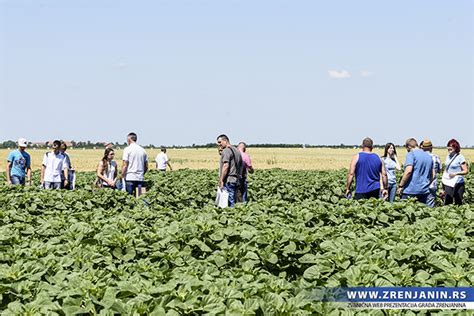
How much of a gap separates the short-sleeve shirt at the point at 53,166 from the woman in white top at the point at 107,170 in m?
0.92

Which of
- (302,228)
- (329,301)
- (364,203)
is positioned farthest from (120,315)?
(364,203)

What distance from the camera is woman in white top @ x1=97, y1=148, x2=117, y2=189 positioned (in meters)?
14.0

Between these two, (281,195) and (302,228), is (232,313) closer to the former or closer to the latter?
(302,228)

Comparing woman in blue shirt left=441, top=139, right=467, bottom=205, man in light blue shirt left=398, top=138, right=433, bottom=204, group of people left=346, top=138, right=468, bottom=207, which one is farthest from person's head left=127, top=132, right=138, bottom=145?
woman in blue shirt left=441, top=139, right=467, bottom=205

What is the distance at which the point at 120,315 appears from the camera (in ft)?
11.4

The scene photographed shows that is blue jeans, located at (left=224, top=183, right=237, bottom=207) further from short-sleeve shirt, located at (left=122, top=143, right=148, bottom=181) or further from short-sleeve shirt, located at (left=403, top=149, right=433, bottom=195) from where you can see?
short-sleeve shirt, located at (left=403, top=149, right=433, bottom=195)

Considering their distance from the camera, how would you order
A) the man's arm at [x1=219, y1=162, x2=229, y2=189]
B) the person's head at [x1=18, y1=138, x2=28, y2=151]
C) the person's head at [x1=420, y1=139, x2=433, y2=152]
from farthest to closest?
the person's head at [x1=18, y1=138, x2=28, y2=151] → the person's head at [x1=420, y1=139, x2=433, y2=152] → the man's arm at [x1=219, y1=162, x2=229, y2=189]

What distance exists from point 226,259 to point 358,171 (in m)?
6.86

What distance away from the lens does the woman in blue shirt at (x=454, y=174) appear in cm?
1313

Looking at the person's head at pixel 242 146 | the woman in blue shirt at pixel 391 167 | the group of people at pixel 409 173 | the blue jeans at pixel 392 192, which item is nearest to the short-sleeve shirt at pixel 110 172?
the person's head at pixel 242 146

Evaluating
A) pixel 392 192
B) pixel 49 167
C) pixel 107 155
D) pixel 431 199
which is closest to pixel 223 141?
pixel 107 155

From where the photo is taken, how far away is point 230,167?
1266 cm

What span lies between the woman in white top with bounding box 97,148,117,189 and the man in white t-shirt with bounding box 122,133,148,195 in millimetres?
280

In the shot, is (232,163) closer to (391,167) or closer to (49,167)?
(391,167)
